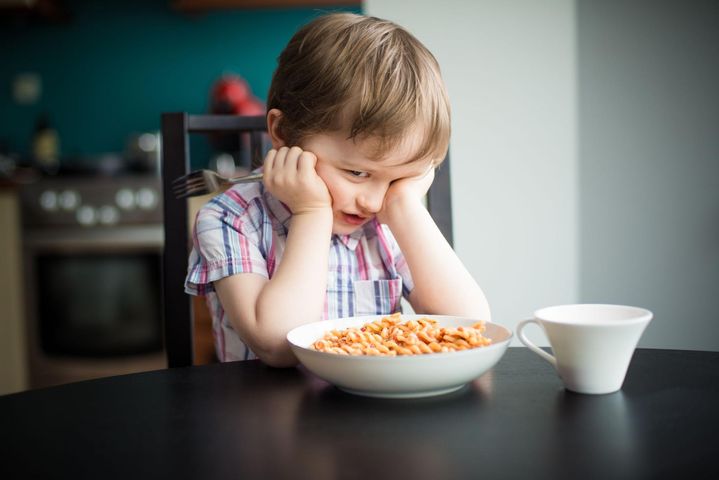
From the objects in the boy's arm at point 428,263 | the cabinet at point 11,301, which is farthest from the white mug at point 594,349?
the cabinet at point 11,301

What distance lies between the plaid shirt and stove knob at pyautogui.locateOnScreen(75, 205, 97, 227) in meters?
1.85

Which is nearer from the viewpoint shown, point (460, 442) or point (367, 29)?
point (460, 442)

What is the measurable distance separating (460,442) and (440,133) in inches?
19.6

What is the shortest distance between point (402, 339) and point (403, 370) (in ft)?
0.31

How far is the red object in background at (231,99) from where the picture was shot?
9.86 feet

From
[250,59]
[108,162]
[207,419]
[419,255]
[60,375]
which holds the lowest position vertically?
[60,375]

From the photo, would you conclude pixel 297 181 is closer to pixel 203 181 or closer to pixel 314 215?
pixel 314 215

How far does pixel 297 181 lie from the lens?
2.95ft

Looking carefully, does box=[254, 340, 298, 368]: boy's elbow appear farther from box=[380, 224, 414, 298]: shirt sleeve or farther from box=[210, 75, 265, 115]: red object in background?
box=[210, 75, 265, 115]: red object in background

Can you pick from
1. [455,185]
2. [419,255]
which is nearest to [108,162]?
[455,185]

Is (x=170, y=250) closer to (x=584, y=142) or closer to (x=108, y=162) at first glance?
(x=584, y=142)

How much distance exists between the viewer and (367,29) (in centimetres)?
93

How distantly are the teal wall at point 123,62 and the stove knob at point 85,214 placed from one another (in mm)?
719

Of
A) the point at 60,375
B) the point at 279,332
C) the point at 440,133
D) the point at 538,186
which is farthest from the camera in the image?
the point at 60,375
